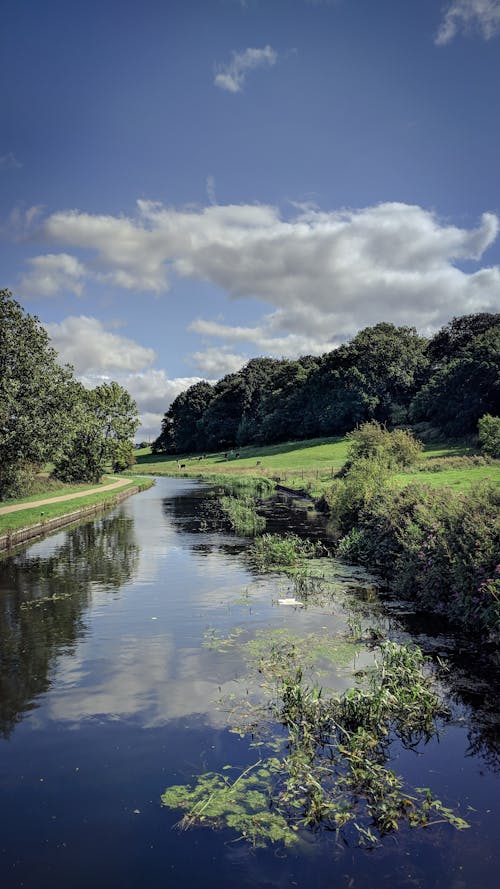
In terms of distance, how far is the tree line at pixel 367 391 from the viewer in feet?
245

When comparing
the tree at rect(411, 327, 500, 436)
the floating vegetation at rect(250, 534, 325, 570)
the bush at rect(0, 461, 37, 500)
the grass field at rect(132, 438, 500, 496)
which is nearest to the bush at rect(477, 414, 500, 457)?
the grass field at rect(132, 438, 500, 496)

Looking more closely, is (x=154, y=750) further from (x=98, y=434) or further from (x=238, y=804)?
(x=98, y=434)

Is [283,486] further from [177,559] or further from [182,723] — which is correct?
[182,723]

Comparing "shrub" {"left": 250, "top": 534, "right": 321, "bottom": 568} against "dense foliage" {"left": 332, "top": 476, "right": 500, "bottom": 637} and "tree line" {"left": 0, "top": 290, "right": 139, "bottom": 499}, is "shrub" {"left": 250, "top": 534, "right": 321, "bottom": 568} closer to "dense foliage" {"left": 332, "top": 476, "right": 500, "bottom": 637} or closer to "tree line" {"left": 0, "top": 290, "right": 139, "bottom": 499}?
"dense foliage" {"left": 332, "top": 476, "right": 500, "bottom": 637}

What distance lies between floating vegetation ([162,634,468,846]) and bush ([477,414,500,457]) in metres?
40.3

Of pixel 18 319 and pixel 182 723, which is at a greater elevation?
pixel 18 319

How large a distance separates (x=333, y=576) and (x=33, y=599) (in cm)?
941

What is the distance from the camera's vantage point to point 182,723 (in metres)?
8.84

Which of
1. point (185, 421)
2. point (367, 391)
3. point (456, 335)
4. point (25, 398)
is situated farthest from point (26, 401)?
point (185, 421)

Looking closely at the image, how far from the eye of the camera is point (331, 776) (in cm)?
719

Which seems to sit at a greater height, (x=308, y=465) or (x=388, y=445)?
(x=388, y=445)

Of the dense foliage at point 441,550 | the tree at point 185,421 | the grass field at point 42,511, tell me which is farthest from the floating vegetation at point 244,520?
the tree at point 185,421

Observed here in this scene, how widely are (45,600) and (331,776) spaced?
37.4 feet

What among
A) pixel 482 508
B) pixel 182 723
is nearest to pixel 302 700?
pixel 182 723
